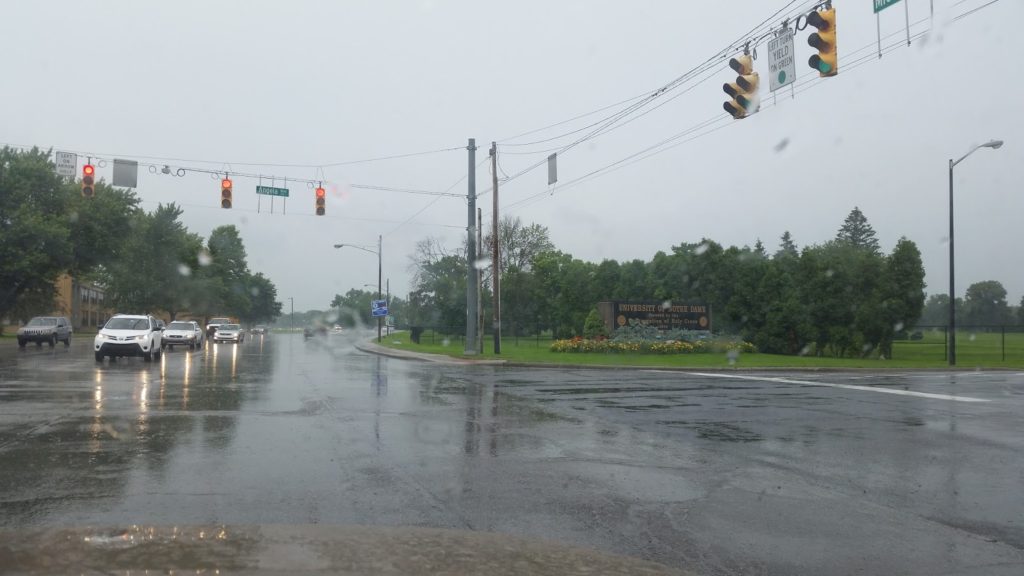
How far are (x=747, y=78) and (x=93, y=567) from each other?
486 inches

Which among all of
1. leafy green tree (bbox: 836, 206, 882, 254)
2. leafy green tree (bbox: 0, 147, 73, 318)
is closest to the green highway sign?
leafy green tree (bbox: 0, 147, 73, 318)

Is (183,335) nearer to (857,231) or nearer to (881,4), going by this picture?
(881,4)

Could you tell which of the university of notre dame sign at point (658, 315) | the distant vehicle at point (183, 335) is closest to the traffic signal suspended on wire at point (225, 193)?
the distant vehicle at point (183, 335)

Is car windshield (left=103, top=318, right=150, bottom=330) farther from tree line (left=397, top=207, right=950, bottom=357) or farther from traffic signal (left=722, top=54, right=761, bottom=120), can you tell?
tree line (left=397, top=207, right=950, bottom=357)

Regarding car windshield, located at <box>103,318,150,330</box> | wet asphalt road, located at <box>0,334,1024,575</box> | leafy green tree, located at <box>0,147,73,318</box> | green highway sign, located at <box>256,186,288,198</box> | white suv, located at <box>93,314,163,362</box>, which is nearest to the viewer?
wet asphalt road, located at <box>0,334,1024,575</box>

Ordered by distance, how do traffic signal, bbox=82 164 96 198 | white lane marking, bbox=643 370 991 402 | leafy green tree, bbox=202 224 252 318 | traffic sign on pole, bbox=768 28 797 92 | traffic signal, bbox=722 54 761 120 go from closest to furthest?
traffic sign on pole, bbox=768 28 797 92 → traffic signal, bbox=722 54 761 120 → white lane marking, bbox=643 370 991 402 → traffic signal, bbox=82 164 96 198 → leafy green tree, bbox=202 224 252 318

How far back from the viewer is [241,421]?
11.1 metres

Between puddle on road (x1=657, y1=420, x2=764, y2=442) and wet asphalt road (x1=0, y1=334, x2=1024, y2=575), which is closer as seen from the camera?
wet asphalt road (x1=0, y1=334, x2=1024, y2=575)

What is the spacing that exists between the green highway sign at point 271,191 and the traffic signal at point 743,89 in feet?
54.6

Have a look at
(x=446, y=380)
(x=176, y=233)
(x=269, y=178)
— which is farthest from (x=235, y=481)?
(x=176, y=233)

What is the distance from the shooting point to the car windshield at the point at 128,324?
25203mm

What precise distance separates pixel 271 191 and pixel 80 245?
32.0 metres

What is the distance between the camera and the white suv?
79.7 ft

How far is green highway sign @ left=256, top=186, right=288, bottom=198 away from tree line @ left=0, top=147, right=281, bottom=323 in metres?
24.8
